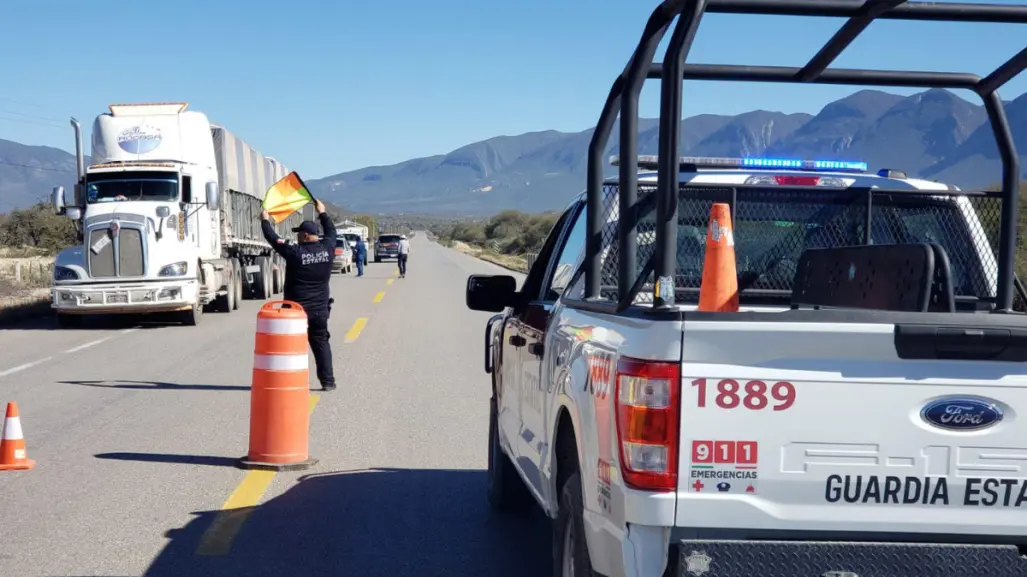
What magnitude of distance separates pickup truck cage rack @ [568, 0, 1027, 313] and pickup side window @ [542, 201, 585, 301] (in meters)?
0.36

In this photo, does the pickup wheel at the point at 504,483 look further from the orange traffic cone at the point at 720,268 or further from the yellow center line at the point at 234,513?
the orange traffic cone at the point at 720,268

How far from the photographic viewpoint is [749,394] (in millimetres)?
3326

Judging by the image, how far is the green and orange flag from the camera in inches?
496

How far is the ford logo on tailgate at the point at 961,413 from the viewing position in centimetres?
337

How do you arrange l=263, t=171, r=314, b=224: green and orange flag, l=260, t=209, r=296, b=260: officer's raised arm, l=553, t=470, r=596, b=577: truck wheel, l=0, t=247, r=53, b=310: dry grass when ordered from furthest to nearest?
l=0, t=247, r=53, b=310: dry grass
l=263, t=171, r=314, b=224: green and orange flag
l=260, t=209, r=296, b=260: officer's raised arm
l=553, t=470, r=596, b=577: truck wheel

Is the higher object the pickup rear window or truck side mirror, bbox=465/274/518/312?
the pickup rear window

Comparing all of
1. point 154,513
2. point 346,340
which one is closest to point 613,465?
point 154,513

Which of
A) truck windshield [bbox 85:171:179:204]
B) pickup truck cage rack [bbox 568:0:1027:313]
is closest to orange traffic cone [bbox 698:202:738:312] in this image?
pickup truck cage rack [bbox 568:0:1027:313]

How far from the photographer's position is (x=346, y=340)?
59.5 ft

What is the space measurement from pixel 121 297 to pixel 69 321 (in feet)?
5.96

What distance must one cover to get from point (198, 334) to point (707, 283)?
16.6 metres

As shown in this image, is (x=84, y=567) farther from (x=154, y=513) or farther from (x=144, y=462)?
(x=144, y=462)

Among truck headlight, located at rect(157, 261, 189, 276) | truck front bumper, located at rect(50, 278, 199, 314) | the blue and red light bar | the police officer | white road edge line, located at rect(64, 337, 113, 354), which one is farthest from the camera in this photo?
truck headlight, located at rect(157, 261, 189, 276)

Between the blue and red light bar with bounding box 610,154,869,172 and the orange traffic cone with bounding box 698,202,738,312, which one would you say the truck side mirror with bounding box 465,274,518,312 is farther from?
the orange traffic cone with bounding box 698,202,738,312
